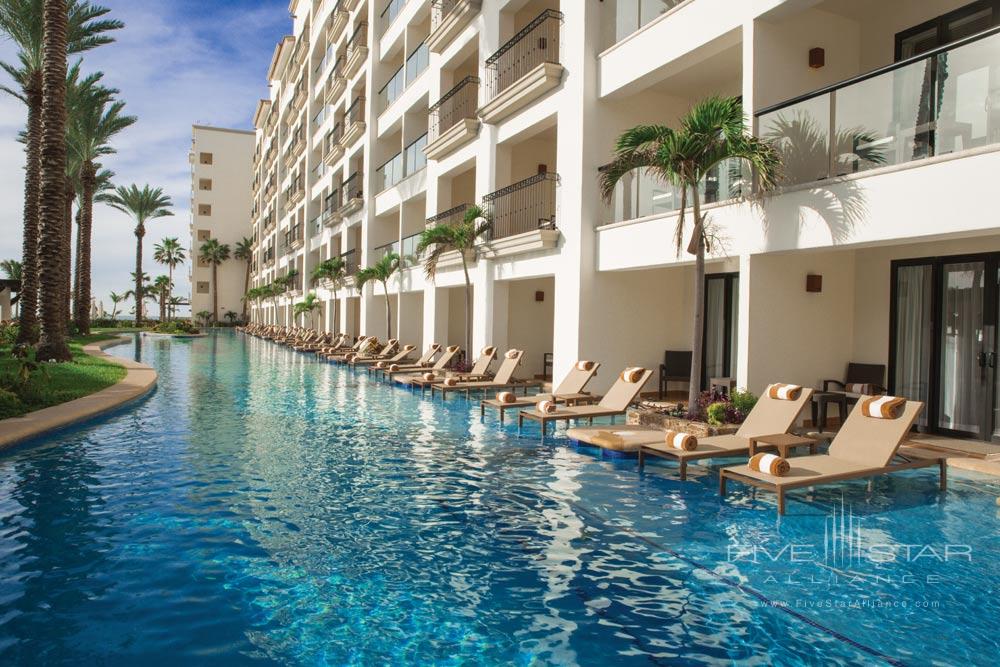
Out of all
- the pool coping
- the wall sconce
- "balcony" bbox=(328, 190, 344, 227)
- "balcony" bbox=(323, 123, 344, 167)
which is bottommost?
the pool coping

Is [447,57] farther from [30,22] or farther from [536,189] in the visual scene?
[30,22]

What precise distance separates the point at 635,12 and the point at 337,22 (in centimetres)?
2576

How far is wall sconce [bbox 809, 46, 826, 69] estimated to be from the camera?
10.2 m

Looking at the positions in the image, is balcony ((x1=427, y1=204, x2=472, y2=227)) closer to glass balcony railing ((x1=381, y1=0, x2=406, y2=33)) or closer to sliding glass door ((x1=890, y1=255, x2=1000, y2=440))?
glass balcony railing ((x1=381, y1=0, x2=406, y2=33))

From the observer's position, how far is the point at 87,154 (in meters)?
33.8

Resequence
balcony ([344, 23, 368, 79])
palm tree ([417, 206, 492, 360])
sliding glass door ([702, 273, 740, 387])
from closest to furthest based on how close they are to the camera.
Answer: sliding glass door ([702, 273, 740, 387])
palm tree ([417, 206, 492, 360])
balcony ([344, 23, 368, 79])

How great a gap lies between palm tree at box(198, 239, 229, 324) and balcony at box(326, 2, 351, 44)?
4318 centimetres

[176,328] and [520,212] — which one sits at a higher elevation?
[520,212]

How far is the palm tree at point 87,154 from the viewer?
3225cm

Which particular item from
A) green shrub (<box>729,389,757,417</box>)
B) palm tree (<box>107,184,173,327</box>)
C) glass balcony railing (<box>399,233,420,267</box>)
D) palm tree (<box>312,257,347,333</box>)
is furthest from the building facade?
green shrub (<box>729,389,757,417</box>)

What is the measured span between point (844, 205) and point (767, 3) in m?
3.34

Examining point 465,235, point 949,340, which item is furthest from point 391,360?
point 949,340

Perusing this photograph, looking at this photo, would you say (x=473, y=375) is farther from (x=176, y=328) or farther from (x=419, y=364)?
(x=176, y=328)

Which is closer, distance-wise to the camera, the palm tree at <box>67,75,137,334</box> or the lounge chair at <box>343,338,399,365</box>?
the lounge chair at <box>343,338,399,365</box>
